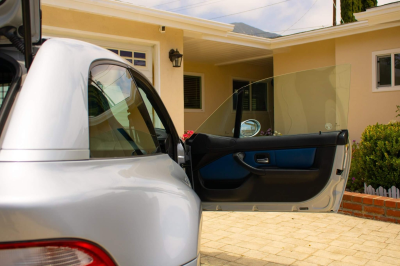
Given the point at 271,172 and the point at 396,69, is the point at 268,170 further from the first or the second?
the point at 396,69

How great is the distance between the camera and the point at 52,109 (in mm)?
1176

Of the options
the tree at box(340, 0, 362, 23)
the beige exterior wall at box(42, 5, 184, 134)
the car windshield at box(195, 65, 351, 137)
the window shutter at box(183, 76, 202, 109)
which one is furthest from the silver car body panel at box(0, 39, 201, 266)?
the tree at box(340, 0, 362, 23)

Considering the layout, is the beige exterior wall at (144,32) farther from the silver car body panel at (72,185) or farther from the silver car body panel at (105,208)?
the silver car body panel at (105,208)

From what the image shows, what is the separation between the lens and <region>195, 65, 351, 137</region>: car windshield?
2.67 meters

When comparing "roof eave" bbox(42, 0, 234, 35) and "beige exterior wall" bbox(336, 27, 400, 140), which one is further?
"beige exterior wall" bbox(336, 27, 400, 140)

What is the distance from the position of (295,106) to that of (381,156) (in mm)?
3664

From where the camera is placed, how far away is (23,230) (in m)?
0.98

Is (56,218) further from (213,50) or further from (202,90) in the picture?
(202,90)

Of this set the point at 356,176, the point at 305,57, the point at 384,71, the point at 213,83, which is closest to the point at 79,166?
the point at 356,176

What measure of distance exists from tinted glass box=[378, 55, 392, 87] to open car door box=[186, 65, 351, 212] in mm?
8496

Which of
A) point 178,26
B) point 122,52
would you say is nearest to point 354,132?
point 178,26

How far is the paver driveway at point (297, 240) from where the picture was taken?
12.8 ft

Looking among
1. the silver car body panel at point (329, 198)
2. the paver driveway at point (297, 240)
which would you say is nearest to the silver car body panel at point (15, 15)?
the silver car body panel at point (329, 198)

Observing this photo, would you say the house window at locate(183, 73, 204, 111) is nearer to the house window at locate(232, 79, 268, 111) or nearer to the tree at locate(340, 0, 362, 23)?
the tree at locate(340, 0, 362, 23)
